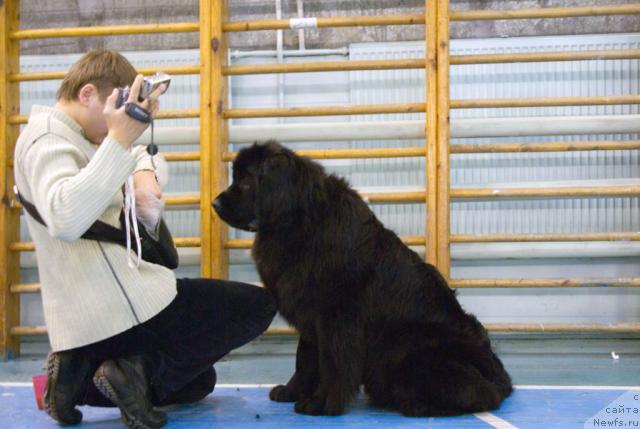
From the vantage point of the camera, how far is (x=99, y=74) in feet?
6.40

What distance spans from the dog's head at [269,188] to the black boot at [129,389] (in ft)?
2.02

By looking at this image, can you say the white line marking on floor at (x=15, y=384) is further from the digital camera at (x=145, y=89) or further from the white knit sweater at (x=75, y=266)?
the digital camera at (x=145, y=89)

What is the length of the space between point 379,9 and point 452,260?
1.63 meters

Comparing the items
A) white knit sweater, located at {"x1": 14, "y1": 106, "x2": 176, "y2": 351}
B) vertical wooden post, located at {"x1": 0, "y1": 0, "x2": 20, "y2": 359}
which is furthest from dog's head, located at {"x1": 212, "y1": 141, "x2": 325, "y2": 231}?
vertical wooden post, located at {"x1": 0, "y1": 0, "x2": 20, "y2": 359}

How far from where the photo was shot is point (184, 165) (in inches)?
165

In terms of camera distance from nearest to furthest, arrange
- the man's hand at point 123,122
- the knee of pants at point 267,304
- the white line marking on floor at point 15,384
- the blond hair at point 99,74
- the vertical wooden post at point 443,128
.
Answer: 1. the man's hand at point 123,122
2. the blond hair at point 99,74
3. the knee of pants at point 267,304
4. the white line marking on floor at point 15,384
5. the vertical wooden post at point 443,128

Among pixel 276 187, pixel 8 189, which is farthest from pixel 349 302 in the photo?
pixel 8 189

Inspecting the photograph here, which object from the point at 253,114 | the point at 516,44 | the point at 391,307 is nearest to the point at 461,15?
the point at 516,44

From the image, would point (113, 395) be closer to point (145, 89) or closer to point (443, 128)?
point (145, 89)

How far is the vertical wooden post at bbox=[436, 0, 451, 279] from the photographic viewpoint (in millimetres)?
3586

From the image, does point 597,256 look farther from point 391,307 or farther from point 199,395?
point 199,395

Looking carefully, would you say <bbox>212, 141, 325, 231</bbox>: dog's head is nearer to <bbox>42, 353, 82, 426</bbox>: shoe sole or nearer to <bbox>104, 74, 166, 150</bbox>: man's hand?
<bbox>104, 74, 166, 150</bbox>: man's hand

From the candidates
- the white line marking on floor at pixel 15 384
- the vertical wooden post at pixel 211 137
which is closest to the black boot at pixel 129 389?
the white line marking on floor at pixel 15 384

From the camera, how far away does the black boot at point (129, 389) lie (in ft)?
6.57
